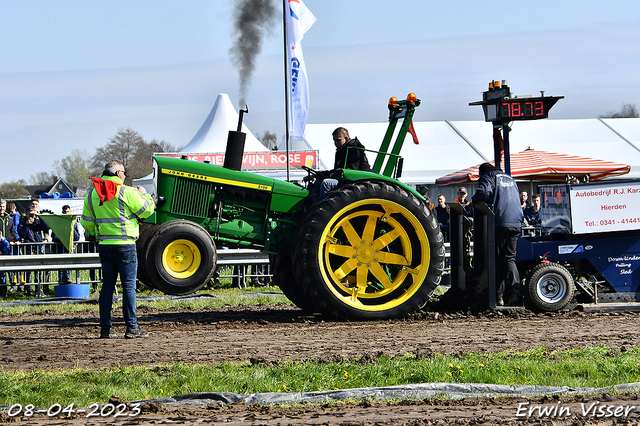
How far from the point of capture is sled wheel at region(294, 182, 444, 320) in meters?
8.59

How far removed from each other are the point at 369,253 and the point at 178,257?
2.21 meters

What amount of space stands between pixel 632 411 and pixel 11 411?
381cm

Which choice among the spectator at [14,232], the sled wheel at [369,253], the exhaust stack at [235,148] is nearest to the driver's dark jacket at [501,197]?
the sled wheel at [369,253]

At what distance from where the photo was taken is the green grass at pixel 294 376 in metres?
5.22

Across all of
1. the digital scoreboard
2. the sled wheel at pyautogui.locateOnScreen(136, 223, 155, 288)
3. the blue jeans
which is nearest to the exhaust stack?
the sled wheel at pyautogui.locateOnScreen(136, 223, 155, 288)

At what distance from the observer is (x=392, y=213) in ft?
29.5

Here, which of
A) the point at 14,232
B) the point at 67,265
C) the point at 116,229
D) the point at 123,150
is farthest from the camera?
the point at 123,150

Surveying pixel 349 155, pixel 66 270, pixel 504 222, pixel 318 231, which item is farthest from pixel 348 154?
pixel 66 270

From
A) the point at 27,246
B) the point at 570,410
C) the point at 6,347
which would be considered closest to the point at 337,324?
the point at 6,347

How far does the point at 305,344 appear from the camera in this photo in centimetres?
729

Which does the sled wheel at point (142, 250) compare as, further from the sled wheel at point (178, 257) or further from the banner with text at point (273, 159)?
the banner with text at point (273, 159)

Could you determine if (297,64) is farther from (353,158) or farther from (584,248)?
(584,248)

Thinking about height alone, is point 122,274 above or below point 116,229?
below

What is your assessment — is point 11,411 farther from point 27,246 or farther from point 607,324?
point 27,246
